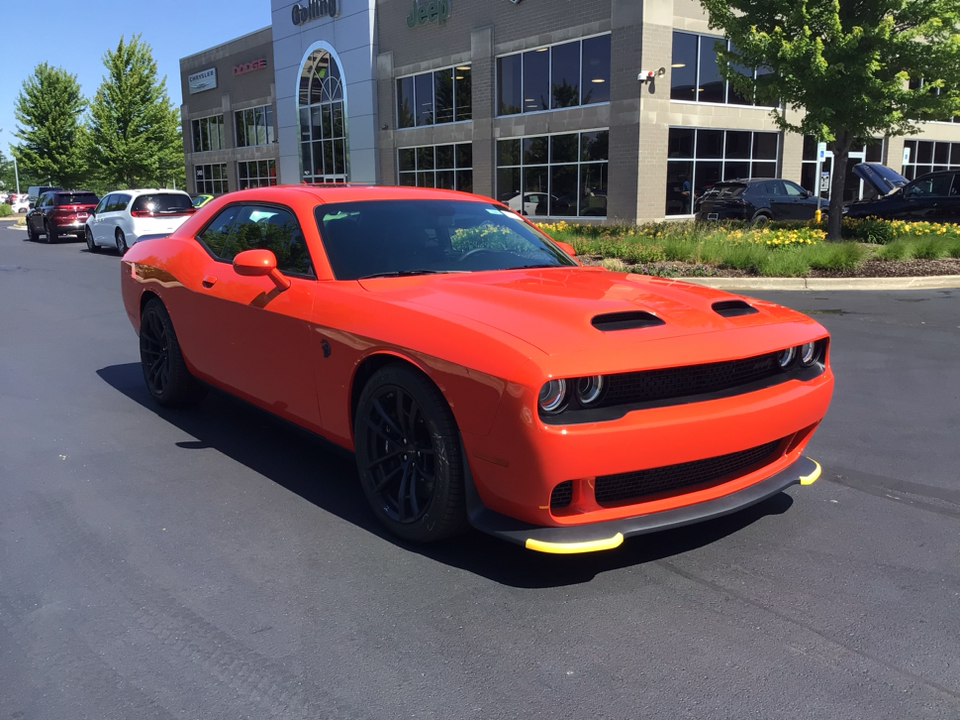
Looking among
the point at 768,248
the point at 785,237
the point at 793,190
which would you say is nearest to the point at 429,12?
the point at 793,190

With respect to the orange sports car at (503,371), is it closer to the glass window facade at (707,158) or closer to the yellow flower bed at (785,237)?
the yellow flower bed at (785,237)

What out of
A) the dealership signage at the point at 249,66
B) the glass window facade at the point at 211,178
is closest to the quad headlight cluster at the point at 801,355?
the dealership signage at the point at 249,66

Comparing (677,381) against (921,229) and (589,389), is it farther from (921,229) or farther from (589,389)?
(921,229)

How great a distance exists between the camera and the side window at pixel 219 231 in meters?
5.05

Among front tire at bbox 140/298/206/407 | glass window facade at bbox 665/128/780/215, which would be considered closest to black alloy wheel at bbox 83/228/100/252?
glass window facade at bbox 665/128/780/215

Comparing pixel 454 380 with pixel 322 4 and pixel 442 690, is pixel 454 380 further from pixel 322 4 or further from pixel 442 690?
pixel 322 4

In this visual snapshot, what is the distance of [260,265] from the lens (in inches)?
159

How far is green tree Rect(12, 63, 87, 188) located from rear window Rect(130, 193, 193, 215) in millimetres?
33760

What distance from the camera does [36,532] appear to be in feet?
12.2

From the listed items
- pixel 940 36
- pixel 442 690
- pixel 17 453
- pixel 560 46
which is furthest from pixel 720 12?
pixel 442 690

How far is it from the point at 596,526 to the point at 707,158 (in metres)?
25.5

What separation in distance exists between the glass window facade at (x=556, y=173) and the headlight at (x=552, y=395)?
23.8 m

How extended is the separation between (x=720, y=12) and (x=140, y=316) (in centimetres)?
1454

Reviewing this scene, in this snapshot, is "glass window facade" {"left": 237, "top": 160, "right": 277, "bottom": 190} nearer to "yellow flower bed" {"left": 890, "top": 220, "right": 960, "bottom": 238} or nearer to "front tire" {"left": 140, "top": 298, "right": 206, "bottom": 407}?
"yellow flower bed" {"left": 890, "top": 220, "right": 960, "bottom": 238}
